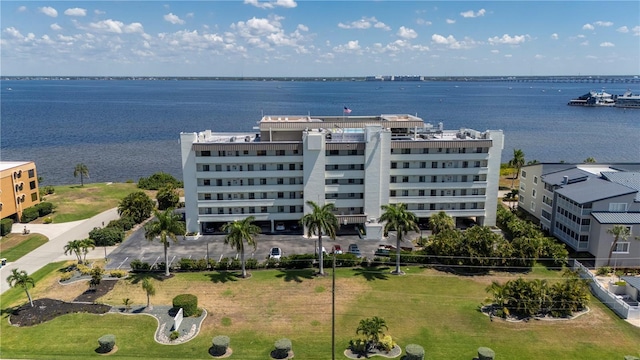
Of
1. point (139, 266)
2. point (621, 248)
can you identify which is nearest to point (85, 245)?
point (139, 266)

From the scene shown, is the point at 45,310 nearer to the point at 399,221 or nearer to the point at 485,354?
the point at 399,221

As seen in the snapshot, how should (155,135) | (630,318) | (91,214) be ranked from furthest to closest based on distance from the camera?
(155,135) < (91,214) < (630,318)

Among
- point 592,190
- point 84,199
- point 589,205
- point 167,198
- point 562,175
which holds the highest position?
point 562,175

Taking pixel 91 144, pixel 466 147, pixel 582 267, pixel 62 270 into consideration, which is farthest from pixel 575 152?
pixel 91 144

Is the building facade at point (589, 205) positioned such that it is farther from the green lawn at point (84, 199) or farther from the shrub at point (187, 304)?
the green lawn at point (84, 199)

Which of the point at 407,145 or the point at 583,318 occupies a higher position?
the point at 407,145

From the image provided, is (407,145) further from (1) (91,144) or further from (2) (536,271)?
(1) (91,144)
